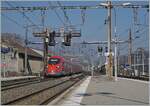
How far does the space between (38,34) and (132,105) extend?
4161 centimetres

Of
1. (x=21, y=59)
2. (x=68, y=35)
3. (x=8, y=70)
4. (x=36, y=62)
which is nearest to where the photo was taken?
(x=68, y=35)

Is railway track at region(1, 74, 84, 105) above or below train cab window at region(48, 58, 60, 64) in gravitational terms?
below

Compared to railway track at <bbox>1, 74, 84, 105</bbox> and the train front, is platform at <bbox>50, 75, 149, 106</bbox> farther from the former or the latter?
the train front

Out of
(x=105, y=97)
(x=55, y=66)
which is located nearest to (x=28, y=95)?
(x=105, y=97)

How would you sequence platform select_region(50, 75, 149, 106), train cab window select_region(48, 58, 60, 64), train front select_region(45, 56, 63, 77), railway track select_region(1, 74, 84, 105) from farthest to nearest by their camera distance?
train cab window select_region(48, 58, 60, 64)
train front select_region(45, 56, 63, 77)
railway track select_region(1, 74, 84, 105)
platform select_region(50, 75, 149, 106)

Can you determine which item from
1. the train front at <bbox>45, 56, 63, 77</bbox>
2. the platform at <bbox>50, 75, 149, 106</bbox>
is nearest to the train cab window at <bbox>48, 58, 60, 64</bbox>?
the train front at <bbox>45, 56, 63, 77</bbox>

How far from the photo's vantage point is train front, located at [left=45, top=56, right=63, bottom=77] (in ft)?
183

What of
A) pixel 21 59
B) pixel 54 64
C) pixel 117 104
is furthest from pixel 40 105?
pixel 21 59

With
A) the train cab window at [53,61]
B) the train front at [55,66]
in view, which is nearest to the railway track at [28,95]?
the train front at [55,66]

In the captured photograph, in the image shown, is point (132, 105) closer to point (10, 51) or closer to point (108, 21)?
point (108, 21)

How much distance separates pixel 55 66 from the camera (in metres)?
55.9

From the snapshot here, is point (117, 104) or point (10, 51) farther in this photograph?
point (10, 51)

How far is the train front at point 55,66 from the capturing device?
55719mm

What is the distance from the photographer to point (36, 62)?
96062 mm
